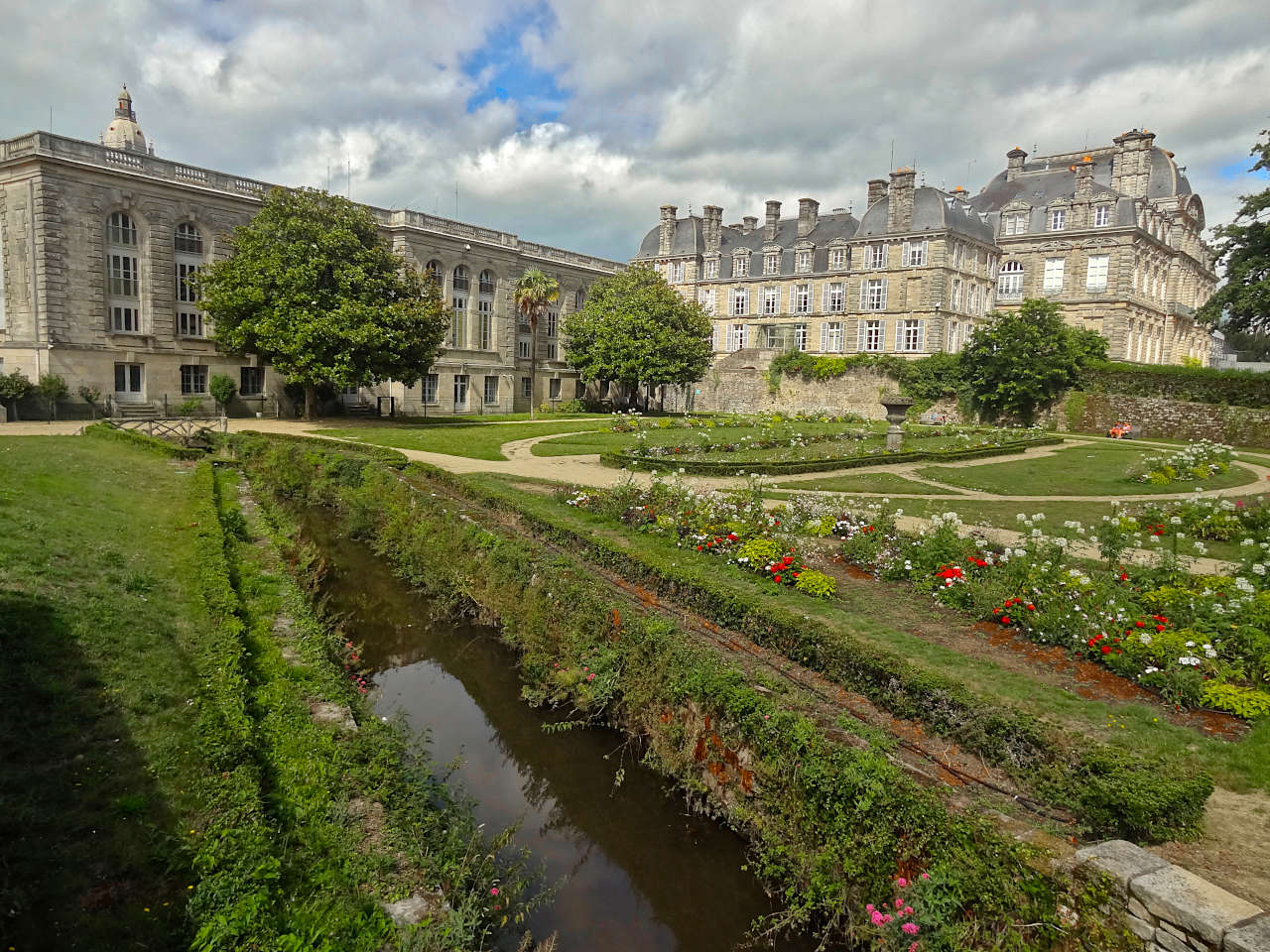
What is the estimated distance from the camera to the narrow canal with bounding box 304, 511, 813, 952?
19.6ft

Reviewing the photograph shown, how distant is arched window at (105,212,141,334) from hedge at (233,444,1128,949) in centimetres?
3140

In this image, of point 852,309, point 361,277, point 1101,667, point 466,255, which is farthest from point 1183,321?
point 1101,667

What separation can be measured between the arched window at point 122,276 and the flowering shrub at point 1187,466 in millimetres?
40108

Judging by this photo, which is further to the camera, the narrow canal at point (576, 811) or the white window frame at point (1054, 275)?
the white window frame at point (1054, 275)

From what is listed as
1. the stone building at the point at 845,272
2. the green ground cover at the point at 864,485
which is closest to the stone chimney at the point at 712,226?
the stone building at the point at 845,272

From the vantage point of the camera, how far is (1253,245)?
33969 mm

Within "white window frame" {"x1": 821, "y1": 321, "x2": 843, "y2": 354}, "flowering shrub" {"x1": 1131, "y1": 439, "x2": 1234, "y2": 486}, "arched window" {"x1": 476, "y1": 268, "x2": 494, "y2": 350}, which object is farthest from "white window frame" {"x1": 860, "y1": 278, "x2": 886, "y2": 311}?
"flowering shrub" {"x1": 1131, "y1": 439, "x2": 1234, "y2": 486}

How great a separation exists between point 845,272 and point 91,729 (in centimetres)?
5493

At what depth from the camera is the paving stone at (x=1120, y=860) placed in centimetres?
424

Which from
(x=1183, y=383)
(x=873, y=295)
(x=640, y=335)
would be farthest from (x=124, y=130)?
(x=1183, y=383)

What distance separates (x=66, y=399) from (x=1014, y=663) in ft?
123

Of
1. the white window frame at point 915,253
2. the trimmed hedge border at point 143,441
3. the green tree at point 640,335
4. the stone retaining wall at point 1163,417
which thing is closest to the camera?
the trimmed hedge border at point 143,441

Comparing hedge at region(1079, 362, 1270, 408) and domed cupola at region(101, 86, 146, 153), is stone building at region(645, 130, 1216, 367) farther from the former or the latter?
domed cupola at region(101, 86, 146, 153)

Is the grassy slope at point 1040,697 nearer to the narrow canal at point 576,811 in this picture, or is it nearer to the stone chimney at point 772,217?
the narrow canal at point 576,811
